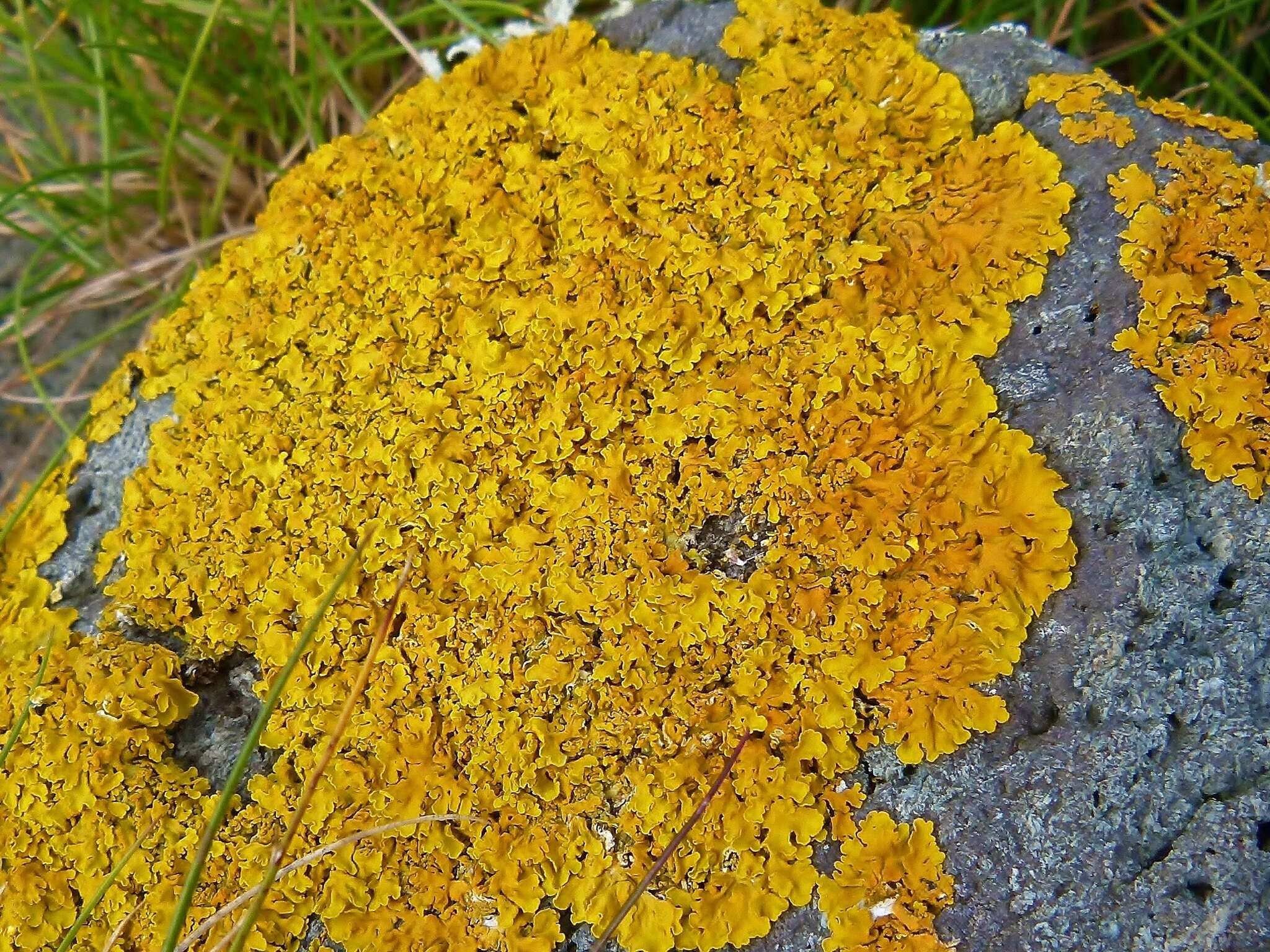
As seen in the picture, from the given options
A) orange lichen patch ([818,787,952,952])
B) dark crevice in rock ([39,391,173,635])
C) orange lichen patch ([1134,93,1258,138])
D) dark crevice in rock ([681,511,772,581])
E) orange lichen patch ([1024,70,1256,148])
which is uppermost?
orange lichen patch ([1024,70,1256,148])

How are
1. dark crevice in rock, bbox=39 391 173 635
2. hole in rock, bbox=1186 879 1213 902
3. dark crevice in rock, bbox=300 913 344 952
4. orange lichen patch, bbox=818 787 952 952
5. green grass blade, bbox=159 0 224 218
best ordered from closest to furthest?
hole in rock, bbox=1186 879 1213 902 < orange lichen patch, bbox=818 787 952 952 < dark crevice in rock, bbox=300 913 344 952 < dark crevice in rock, bbox=39 391 173 635 < green grass blade, bbox=159 0 224 218

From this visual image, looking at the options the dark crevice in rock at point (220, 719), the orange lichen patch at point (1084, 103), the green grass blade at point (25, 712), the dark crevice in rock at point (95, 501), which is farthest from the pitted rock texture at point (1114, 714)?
the dark crevice in rock at point (95, 501)

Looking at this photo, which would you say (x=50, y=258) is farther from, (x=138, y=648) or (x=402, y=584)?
(x=402, y=584)

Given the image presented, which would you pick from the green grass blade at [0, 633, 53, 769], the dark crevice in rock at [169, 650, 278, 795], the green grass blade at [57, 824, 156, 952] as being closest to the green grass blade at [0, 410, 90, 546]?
the green grass blade at [0, 633, 53, 769]

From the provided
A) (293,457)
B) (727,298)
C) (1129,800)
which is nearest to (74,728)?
(293,457)

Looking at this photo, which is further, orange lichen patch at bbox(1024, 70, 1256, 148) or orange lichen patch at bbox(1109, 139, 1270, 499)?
orange lichen patch at bbox(1024, 70, 1256, 148)

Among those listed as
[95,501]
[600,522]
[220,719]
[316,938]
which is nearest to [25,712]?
[220,719]

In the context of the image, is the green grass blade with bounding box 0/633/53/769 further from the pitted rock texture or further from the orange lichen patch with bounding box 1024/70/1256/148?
the orange lichen patch with bounding box 1024/70/1256/148
